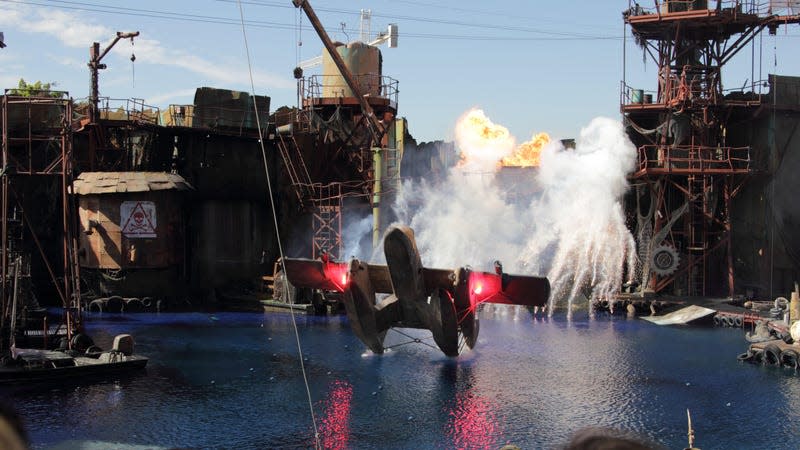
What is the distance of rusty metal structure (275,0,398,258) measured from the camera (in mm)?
65875

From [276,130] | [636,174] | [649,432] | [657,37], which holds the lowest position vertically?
[649,432]

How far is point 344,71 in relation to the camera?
214 ft

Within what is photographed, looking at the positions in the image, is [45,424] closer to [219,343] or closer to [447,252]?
[219,343]

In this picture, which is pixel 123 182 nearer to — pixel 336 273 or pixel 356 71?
pixel 356 71

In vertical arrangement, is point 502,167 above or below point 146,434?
above

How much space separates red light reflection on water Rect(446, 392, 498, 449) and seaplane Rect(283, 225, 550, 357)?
182 inches

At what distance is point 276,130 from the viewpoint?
229 ft

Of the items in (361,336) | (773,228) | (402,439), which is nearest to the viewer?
(402,439)

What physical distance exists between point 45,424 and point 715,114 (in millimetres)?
54308

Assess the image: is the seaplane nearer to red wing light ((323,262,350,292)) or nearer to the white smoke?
red wing light ((323,262,350,292))

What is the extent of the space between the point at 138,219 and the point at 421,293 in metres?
31.2

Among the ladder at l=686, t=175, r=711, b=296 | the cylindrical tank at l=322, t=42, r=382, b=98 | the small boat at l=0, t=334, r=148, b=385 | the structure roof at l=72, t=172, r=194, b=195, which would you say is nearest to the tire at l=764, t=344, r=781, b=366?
the ladder at l=686, t=175, r=711, b=296

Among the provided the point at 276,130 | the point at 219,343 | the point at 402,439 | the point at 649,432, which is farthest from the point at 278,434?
the point at 276,130

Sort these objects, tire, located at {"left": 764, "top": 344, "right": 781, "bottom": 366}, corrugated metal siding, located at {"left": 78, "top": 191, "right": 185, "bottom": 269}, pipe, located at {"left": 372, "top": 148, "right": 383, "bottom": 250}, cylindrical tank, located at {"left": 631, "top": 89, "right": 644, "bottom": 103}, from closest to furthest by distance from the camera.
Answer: tire, located at {"left": 764, "top": 344, "right": 781, "bottom": 366}
corrugated metal siding, located at {"left": 78, "top": 191, "right": 185, "bottom": 269}
pipe, located at {"left": 372, "top": 148, "right": 383, "bottom": 250}
cylindrical tank, located at {"left": 631, "top": 89, "right": 644, "bottom": 103}
